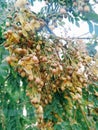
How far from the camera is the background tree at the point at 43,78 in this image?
3.97 ft

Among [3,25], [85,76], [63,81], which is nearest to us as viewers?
[63,81]

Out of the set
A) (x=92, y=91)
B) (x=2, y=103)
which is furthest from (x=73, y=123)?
(x=2, y=103)

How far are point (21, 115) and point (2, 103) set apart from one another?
136 millimetres

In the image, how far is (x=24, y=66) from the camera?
1180 mm

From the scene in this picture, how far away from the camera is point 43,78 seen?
1257 millimetres

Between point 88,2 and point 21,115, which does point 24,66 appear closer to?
point 21,115

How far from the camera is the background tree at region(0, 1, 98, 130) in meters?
1.21

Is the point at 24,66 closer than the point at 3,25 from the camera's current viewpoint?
Yes

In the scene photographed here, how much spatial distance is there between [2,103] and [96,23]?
3.57 ft

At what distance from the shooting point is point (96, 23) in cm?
238

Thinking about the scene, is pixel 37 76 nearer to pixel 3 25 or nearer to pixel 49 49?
pixel 49 49

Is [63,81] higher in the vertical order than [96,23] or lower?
higher

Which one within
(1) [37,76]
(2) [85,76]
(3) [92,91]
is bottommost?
(3) [92,91]

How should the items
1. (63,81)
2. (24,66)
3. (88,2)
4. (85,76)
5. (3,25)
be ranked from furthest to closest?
(88,2), (3,25), (85,76), (63,81), (24,66)
